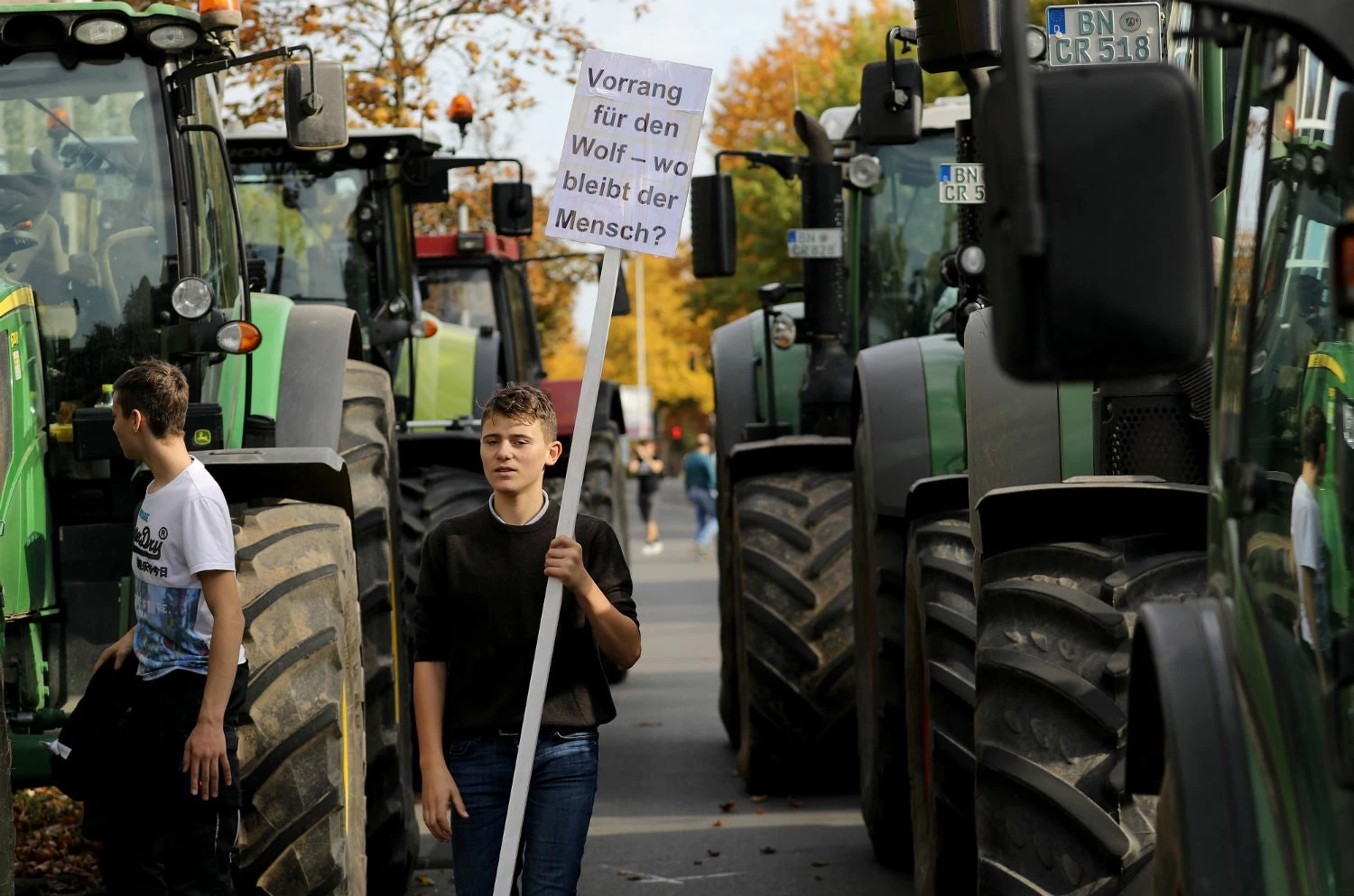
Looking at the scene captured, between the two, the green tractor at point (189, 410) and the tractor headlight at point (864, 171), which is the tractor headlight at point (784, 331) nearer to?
the tractor headlight at point (864, 171)

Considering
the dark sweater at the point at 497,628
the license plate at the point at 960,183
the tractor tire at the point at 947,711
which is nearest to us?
the dark sweater at the point at 497,628

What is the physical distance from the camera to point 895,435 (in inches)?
306

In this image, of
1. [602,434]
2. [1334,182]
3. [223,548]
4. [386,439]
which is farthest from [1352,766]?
[602,434]

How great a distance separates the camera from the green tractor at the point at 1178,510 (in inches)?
97.3

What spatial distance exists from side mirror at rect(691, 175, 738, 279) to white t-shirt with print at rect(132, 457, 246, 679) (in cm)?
483

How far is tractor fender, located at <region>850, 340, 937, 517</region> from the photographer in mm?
7723

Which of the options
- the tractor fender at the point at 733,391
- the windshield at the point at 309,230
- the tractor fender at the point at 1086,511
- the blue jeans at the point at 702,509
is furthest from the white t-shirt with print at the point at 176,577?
the blue jeans at the point at 702,509

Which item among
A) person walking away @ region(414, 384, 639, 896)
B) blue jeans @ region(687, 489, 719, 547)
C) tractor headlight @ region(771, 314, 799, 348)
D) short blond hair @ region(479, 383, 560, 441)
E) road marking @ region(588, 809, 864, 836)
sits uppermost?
short blond hair @ region(479, 383, 560, 441)

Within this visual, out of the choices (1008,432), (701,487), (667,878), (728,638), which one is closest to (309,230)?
(728,638)

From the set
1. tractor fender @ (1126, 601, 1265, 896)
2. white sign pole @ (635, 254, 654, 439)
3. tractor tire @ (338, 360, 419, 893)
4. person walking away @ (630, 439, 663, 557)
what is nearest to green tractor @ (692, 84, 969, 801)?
tractor tire @ (338, 360, 419, 893)

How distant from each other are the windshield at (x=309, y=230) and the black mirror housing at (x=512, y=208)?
3.22ft

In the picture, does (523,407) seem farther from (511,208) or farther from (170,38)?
(511,208)

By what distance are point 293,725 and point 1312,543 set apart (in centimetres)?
351

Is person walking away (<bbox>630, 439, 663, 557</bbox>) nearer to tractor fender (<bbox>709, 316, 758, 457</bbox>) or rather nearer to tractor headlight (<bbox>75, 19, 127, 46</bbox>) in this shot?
tractor fender (<bbox>709, 316, 758, 457</bbox>)
